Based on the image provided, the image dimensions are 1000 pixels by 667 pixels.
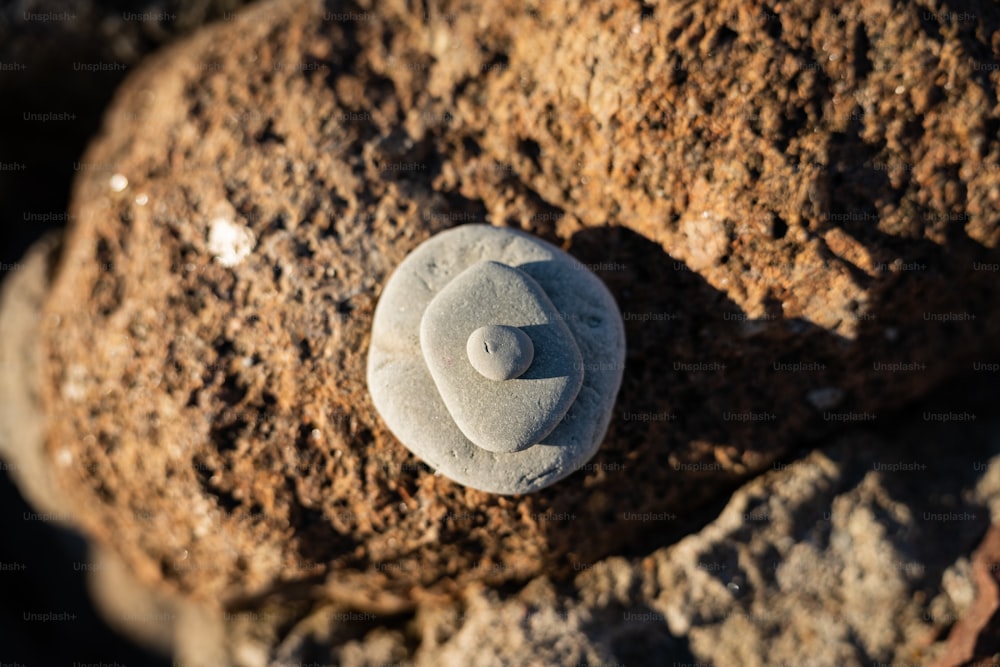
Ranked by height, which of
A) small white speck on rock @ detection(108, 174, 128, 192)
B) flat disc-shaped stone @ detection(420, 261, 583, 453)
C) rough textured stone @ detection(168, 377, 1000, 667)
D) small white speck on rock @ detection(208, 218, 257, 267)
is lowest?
rough textured stone @ detection(168, 377, 1000, 667)

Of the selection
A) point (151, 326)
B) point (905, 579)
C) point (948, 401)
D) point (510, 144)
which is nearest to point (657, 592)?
point (905, 579)

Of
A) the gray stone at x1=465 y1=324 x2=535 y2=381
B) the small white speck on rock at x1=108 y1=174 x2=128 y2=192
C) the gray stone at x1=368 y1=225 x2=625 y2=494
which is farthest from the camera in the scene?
the small white speck on rock at x1=108 y1=174 x2=128 y2=192

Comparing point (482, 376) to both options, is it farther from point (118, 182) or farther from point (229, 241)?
point (118, 182)

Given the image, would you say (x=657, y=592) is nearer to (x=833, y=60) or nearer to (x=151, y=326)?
(x=833, y=60)

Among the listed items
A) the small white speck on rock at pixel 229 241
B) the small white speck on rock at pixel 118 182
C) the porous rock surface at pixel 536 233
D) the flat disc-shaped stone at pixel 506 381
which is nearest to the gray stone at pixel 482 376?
the flat disc-shaped stone at pixel 506 381

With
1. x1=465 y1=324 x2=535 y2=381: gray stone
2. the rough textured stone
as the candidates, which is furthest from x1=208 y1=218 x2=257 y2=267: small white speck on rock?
the rough textured stone

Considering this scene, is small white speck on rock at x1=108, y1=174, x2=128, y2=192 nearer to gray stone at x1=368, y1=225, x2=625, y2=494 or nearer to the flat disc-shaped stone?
gray stone at x1=368, y1=225, x2=625, y2=494
